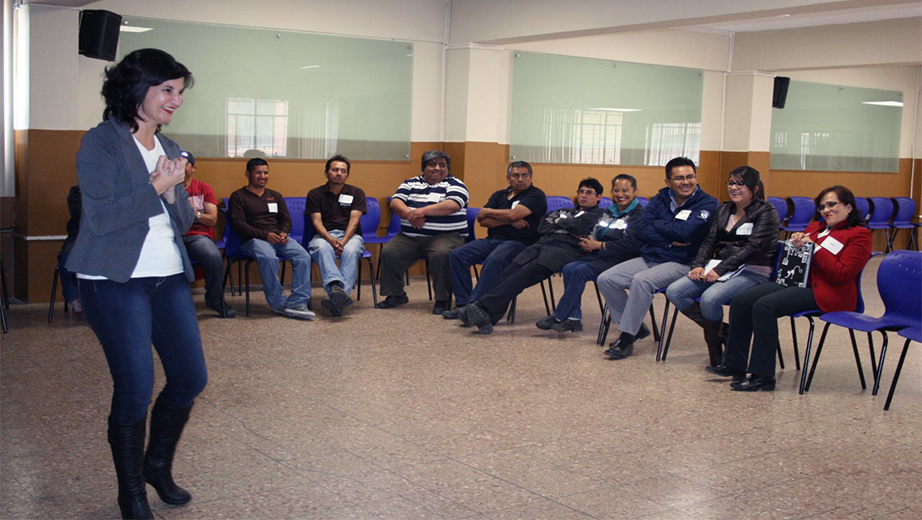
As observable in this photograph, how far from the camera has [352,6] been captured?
8523 mm

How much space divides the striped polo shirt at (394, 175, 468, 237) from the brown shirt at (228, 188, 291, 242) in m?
0.98

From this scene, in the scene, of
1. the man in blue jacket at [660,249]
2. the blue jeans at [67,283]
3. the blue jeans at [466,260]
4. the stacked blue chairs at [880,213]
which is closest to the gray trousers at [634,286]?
the man in blue jacket at [660,249]

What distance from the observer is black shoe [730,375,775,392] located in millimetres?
5008

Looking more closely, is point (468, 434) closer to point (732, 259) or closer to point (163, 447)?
point (163, 447)

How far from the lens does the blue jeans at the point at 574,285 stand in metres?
6.34

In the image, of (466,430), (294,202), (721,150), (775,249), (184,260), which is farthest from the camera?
(721,150)

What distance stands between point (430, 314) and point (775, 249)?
2.82 metres

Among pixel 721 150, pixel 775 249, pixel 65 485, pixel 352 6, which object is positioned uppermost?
pixel 352 6

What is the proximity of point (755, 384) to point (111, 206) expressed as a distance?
3.66 m

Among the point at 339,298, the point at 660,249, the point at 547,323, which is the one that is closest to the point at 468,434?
the point at 660,249

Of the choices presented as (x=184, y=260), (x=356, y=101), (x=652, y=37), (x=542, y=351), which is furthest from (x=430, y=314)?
(x=652, y=37)

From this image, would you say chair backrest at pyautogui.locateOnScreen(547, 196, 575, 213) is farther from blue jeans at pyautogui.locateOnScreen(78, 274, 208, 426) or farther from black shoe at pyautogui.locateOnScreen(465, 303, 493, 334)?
blue jeans at pyautogui.locateOnScreen(78, 274, 208, 426)

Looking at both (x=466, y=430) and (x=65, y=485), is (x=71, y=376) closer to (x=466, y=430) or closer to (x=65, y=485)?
(x=65, y=485)

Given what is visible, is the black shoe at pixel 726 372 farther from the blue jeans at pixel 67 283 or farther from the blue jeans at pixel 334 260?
the blue jeans at pixel 67 283
